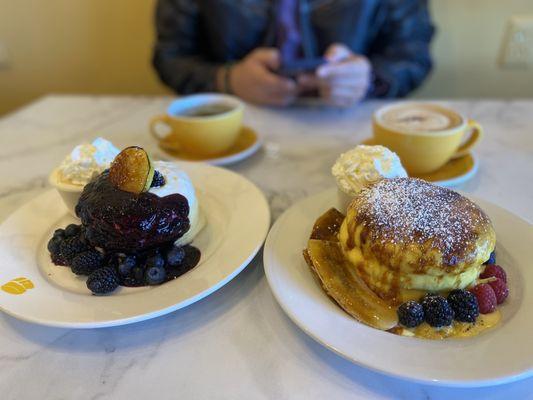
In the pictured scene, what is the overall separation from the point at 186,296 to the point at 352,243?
0.29 m

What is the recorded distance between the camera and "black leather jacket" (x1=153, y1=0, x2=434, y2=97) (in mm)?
1679

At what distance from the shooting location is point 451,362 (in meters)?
0.57

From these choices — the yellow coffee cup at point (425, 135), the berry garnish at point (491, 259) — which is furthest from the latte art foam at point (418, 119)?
the berry garnish at point (491, 259)

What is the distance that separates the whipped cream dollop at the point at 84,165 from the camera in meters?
0.90

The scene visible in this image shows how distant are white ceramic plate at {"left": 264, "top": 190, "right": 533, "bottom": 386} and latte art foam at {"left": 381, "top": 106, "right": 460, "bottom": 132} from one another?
366 millimetres

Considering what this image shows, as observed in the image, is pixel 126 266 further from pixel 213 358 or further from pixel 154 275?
pixel 213 358

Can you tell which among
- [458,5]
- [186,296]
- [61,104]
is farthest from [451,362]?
[458,5]

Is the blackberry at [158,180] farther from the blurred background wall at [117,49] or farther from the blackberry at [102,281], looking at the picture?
the blurred background wall at [117,49]

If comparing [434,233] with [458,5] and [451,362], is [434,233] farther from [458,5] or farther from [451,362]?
[458,5]

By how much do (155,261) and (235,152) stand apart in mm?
534

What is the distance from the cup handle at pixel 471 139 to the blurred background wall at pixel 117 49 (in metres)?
1.09

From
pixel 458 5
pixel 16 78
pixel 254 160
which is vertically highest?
pixel 458 5

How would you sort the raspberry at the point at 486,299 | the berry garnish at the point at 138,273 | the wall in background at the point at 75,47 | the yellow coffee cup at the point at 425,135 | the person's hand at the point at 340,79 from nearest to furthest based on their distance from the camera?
the raspberry at the point at 486,299 → the berry garnish at the point at 138,273 → the yellow coffee cup at the point at 425,135 → the person's hand at the point at 340,79 → the wall in background at the point at 75,47

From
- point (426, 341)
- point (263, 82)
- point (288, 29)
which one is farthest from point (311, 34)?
point (426, 341)
